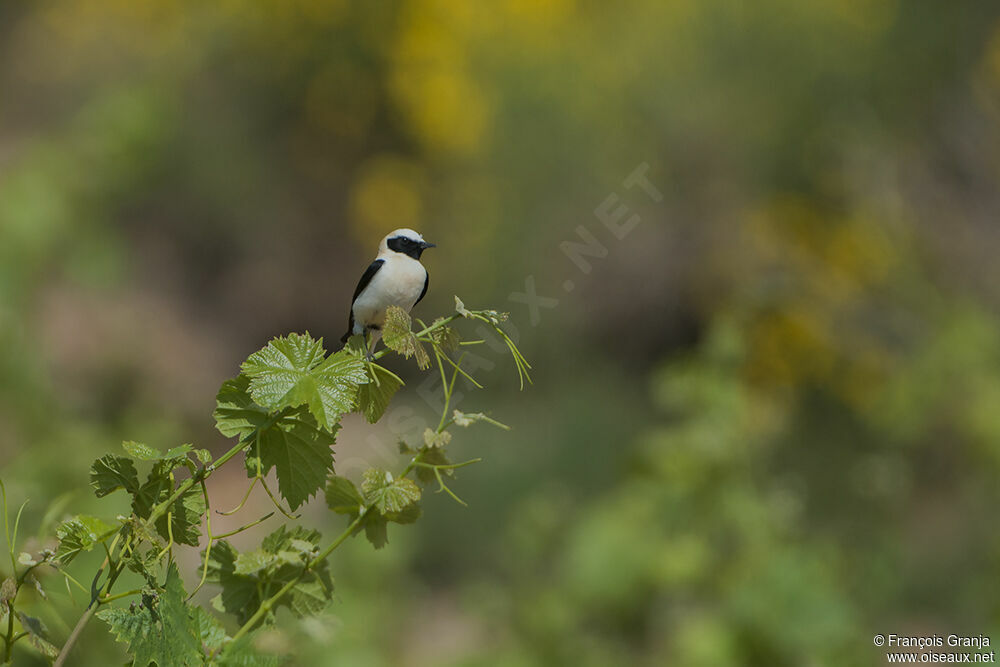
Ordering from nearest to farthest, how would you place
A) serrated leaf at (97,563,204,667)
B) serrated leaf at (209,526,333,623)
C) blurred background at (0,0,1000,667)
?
serrated leaf at (97,563,204,667) < serrated leaf at (209,526,333,623) < blurred background at (0,0,1000,667)

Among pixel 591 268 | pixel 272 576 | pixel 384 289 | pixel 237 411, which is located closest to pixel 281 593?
pixel 272 576

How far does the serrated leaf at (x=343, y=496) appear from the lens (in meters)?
0.81

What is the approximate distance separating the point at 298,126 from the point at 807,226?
3809 mm

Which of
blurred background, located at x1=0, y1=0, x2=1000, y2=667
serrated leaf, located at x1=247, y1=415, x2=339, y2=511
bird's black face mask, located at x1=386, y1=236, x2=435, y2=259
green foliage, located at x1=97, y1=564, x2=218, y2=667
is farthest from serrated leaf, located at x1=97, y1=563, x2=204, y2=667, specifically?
blurred background, located at x1=0, y1=0, x2=1000, y2=667

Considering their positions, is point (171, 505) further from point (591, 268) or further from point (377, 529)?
point (591, 268)

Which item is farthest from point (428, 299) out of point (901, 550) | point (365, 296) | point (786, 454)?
point (365, 296)

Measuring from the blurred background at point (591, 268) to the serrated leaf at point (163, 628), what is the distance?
6.26 ft

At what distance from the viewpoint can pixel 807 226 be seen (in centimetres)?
612

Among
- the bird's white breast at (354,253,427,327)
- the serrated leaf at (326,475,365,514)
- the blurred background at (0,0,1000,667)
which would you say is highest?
the blurred background at (0,0,1000,667)

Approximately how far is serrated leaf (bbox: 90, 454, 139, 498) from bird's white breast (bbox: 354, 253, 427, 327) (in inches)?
8.7

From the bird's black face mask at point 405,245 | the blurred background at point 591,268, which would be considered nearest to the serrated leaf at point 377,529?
the bird's black face mask at point 405,245

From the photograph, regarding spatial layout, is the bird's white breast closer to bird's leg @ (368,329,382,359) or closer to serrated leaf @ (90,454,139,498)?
bird's leg @ (368,329,382,359)

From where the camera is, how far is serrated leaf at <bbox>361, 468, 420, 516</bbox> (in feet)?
2.53

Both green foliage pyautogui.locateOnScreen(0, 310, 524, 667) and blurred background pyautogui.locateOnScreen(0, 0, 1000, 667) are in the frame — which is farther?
blurred background pyautogui.locateOnScreen(0, 0, 1000, 667)
